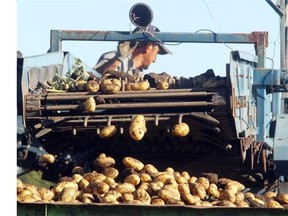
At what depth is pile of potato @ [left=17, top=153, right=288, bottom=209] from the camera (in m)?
4.93

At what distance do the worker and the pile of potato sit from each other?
318 centimetres

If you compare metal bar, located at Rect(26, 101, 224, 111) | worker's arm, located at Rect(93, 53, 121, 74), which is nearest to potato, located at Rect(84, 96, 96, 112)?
metal bar, located at Rect(26, 101, 224, 111)

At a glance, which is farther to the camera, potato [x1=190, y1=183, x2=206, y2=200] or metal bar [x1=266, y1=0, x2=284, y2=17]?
metal bar [x1=266, y1=0, x2=284, y2=17]

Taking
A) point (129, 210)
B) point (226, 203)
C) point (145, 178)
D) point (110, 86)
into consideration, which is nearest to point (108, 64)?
point (110, 86)

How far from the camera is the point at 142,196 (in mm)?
4977

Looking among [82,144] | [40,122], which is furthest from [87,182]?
[82,144]

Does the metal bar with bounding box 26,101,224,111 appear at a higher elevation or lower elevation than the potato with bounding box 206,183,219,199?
higher

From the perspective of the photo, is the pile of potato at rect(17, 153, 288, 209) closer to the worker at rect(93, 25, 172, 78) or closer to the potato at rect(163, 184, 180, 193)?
the potato at rect(163, 184, 180, 193)

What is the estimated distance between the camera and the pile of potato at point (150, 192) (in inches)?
194

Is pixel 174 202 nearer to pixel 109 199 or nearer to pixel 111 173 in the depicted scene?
pixel 109 199

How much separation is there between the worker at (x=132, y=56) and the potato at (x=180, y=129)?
245cm

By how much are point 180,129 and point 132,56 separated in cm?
318

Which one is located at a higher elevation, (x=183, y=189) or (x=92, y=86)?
(x=92, y=86)

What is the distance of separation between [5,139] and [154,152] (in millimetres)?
4628
